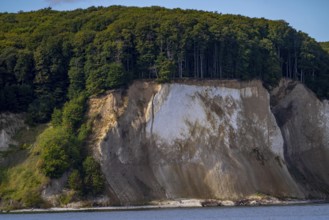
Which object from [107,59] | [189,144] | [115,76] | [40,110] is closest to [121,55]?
[107,59]

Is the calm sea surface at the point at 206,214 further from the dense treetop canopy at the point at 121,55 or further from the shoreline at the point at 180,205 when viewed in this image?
the dense treetop canopy at the point at 121,55

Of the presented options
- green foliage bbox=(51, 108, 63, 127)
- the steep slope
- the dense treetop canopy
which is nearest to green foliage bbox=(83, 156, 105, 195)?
green foliage bbox=(51, 108, 63, 127)

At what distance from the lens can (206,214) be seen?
8600cm

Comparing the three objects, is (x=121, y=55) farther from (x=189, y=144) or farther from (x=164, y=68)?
(x=189, y=144)

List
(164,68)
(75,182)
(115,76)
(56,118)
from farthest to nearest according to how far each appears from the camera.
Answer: (164,68) → (115,76) → (56,118) → (75,182)

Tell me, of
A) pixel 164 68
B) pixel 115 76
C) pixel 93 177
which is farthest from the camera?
pixel 164 68

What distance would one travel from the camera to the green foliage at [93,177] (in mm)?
97500

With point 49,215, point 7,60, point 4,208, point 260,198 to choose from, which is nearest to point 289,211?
point 260,198

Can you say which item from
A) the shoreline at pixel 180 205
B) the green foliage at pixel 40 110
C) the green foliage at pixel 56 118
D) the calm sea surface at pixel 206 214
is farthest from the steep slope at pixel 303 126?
the green foliage at pixel 40 110

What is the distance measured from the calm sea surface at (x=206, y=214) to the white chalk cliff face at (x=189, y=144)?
6752 millimetres

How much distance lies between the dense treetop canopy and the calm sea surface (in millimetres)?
17743

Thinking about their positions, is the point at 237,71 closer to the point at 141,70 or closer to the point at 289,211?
the point at 141,70

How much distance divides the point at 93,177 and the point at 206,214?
15528mm

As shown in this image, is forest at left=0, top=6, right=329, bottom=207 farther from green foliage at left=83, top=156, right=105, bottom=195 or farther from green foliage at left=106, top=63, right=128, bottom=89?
green foliage at left=83, top=156, right=105, bottom=195
